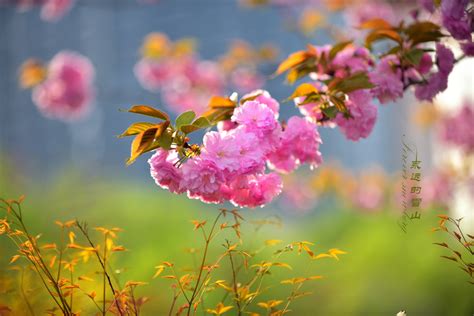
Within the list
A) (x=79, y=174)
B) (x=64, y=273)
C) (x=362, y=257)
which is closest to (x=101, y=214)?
(x=79, y=174)

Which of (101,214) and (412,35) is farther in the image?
(101,214)

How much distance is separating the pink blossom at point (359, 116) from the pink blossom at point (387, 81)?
0.05m

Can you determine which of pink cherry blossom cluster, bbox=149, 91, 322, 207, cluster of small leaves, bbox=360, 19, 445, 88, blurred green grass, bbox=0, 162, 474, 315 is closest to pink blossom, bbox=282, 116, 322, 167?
pink cherry blossom cluster, bbox=149, 91, 322, 207

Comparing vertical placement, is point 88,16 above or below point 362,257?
above

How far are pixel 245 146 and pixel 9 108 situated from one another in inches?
278

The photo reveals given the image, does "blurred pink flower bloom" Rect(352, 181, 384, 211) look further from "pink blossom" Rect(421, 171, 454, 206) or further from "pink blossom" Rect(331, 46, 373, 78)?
"pink blossom" Rect(331, 46, 373, 78)

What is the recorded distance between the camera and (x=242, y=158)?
1067mm

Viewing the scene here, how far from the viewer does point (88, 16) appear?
7.89 meters

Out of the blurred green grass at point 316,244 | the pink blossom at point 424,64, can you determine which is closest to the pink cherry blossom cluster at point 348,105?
the pink blossom at point 424,64

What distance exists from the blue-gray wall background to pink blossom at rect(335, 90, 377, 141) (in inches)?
227

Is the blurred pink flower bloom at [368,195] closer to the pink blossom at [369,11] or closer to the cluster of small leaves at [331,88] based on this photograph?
the pink blossom at [369,11]

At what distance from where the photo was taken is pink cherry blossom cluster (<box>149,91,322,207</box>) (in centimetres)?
105

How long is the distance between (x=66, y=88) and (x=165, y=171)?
2.61m

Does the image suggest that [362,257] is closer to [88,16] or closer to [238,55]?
[238,55]
